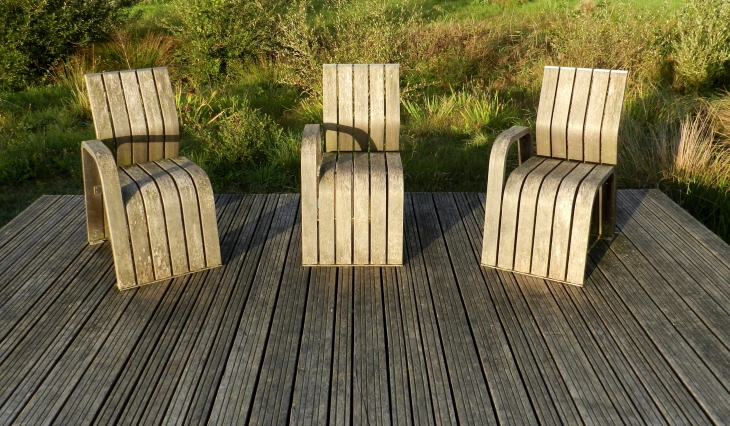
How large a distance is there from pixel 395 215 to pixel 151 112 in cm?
142

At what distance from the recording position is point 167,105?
364cm

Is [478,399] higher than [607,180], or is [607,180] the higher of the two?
[607,180]

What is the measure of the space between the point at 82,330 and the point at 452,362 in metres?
1.57

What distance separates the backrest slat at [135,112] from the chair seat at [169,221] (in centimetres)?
21

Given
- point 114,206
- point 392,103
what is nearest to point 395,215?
point 392,103

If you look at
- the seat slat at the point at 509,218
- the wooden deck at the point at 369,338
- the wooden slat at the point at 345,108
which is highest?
the wooden slat at the point at 345,108

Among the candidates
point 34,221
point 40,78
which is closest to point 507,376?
point 34,221

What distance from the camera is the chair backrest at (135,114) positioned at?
346cm

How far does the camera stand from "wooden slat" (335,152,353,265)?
11.0 ft

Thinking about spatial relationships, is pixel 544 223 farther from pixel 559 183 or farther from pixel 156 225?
pixel 156 225

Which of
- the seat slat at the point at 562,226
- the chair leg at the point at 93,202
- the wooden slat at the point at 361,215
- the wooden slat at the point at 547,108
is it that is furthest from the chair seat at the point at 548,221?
the chair leg at the point at 93,202

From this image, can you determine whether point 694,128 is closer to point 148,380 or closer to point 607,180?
point 607,180

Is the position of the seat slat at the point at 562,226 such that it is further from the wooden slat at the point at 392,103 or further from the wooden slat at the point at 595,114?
the wooden slat at the point at 392,103

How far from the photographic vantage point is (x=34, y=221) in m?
4.09
